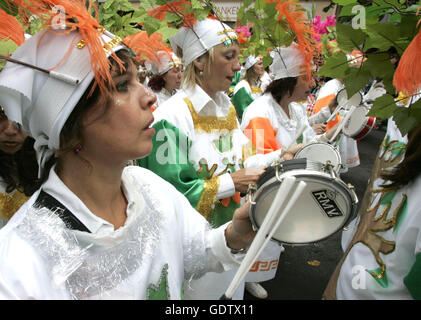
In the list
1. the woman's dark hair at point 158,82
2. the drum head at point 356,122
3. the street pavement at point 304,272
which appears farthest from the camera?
the woman's dark hair at point 158,82

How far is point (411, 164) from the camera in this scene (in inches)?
54.8

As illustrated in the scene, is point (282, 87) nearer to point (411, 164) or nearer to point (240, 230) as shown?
point (411, 164)

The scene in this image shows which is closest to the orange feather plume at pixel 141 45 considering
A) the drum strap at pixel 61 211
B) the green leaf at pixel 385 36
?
the drum strap at pixel 61 211

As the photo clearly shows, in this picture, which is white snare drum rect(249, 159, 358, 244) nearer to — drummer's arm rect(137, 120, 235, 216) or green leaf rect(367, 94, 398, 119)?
green leaf rect(367, 94, 398, 119)

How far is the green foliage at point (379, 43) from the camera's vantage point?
1.06 m

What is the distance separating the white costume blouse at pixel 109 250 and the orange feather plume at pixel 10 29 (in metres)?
0.59

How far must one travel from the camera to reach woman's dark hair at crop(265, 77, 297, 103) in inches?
134

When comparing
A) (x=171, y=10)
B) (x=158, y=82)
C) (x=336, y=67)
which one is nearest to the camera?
(x=336, y=67)

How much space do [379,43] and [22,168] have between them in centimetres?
173

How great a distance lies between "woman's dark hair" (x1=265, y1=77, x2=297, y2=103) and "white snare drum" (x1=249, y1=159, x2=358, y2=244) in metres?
2.46

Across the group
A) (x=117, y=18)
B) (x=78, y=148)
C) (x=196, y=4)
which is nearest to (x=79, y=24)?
(x=78, y=148)

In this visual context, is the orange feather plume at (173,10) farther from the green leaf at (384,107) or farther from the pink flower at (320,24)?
the pink flower at (320,24)

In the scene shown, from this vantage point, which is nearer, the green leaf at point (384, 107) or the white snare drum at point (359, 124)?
the green leaf at point (384, 107)

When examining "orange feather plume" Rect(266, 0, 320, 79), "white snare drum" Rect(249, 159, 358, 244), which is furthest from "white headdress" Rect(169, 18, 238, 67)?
"white snare drum" Rect(249, 159, 358, 244)
